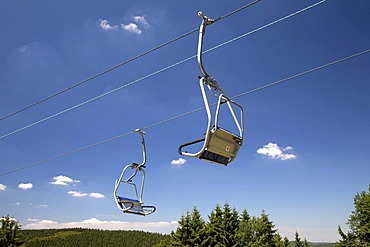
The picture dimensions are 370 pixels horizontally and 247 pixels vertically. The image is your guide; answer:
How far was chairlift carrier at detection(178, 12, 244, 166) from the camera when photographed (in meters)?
3.70

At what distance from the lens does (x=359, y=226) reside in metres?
26.3

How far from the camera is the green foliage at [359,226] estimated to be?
82.8 ft

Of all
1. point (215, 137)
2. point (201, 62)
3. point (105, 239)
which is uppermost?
point (105, 239)

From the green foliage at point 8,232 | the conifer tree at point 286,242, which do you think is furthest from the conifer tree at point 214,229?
the green foliage at point 8,232

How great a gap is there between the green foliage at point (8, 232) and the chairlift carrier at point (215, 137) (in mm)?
31849

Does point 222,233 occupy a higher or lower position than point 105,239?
lower

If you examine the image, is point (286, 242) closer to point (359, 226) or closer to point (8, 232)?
point (359, 226)

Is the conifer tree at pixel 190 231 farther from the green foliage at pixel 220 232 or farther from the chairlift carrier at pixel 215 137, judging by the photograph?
the chairlift carrier at pixel 215 137

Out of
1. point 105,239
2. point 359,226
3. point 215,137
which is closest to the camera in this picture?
point 215,137

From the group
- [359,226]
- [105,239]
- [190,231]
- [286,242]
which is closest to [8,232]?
[190,231]

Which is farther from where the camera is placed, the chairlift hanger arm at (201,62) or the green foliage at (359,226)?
the green foliage at (359,226)

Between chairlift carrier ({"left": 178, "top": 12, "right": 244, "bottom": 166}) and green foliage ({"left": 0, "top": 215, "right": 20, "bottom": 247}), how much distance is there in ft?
104

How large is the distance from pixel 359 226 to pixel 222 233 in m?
11.5

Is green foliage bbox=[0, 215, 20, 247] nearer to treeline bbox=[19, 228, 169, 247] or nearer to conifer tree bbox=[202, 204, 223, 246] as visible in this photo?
conifer tree bbox=[202, 204, 223, 246]
